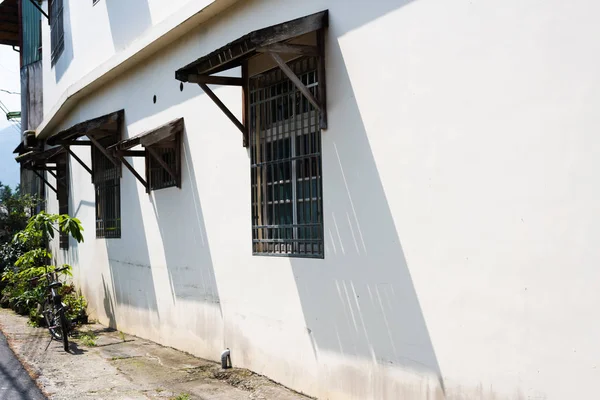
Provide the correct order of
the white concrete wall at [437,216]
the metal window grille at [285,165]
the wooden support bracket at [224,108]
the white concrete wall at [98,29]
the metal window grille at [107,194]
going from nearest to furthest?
the white concrete wall at [437,216]
the metal window grille at [285,165]
the wooden support bracket at [224,108]
the white concrete wall at [98,29]
the metal window grille at [107,194]

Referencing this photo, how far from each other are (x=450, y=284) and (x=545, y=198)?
983 millimetres

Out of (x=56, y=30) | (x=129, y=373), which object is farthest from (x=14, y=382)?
(x=56, y=30)

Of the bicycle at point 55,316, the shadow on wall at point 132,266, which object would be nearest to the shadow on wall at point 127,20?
the shadow on wall at point 132,266

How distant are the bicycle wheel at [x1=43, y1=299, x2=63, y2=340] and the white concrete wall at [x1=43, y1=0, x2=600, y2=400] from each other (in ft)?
11.3

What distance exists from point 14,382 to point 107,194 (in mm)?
4903

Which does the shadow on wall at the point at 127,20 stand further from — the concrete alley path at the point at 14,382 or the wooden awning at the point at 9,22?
the wooden awning at the point at 9,22

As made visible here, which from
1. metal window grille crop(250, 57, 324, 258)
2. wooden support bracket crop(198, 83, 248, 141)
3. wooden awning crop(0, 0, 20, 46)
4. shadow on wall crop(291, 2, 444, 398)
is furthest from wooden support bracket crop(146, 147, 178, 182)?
wooden awning crop(0, 0, 20, 46)

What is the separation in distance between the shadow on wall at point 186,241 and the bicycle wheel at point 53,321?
7.19ft

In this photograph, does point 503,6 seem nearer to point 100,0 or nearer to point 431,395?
point 431,395

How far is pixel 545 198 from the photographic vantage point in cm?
393

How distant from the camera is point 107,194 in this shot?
11.9 metres

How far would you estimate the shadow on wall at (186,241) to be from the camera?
8.20 meters

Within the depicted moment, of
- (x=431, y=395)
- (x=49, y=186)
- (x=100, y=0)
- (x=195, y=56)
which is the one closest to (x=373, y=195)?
(x=431, y=395)

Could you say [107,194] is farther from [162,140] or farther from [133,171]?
[162,140]
